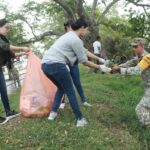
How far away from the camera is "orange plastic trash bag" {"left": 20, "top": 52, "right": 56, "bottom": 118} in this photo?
7.36 meters

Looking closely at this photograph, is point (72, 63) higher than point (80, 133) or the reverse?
higher

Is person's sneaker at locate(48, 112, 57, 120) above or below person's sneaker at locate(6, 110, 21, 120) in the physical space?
above

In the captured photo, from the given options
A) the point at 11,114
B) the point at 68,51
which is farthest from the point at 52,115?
the point at 68,51

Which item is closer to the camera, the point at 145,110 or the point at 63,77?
the point at 63,77

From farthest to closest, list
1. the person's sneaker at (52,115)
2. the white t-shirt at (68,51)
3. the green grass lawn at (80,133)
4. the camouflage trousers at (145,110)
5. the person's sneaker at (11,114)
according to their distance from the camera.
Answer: the person's sneaker at (11,114) < the person's sneaker at (52,115) < the camouflage trousers at (145,110) < the white t-shirt at (68,51) < the green grass lawn at (80,133)

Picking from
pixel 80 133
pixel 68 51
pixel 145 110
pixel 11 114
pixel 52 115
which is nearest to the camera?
pixel 80 133

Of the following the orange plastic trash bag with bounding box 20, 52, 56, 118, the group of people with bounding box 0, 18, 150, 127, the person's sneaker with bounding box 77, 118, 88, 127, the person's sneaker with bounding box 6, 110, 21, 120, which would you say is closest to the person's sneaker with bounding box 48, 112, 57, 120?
the group of people with bounding box 0, 18, 150, 127

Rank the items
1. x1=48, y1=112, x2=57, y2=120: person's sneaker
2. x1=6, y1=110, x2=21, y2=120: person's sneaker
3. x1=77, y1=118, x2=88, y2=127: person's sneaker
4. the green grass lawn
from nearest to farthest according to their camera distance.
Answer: the green grass lawn, x1=77, y1=118, x2=88, y2=127: person's sneaker, x1=48, y1=112, x2=57, y2=120: person's sneaker, x1=6, y1=110, x2=21, y2=120: person's sneaker

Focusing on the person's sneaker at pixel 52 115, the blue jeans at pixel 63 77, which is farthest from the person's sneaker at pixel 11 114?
the blue jeans at pixel 63 77

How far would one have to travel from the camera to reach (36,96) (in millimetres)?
7379

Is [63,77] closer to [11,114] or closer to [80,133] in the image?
[80,133]

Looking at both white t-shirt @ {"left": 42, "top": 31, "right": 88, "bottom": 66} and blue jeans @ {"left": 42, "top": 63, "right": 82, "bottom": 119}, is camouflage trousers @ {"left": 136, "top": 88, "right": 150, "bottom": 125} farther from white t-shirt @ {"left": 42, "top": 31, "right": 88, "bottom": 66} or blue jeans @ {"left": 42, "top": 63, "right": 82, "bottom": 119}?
white t-shirt @ {"left": 42, "top": 31, "right": 88, "bottom": 66}

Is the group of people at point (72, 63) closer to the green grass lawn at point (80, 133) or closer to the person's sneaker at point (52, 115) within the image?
the person's sneaker at point (52, 115)

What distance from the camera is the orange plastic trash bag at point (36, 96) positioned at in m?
7.36
